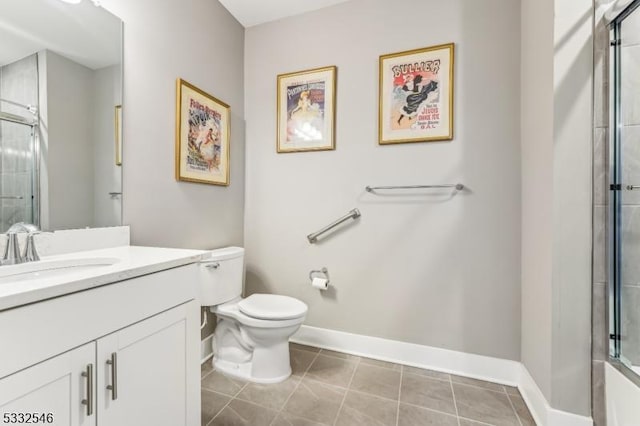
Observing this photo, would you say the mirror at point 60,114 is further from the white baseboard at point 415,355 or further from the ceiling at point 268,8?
the white baseboard at point 415,355

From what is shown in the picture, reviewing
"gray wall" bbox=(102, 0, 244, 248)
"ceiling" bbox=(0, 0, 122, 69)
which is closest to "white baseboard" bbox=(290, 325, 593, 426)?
"gray wall" bbox=(102, 0, 244, 248)

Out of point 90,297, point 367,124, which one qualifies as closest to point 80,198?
point 90,297

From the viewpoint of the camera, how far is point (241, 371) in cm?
Answer: 165

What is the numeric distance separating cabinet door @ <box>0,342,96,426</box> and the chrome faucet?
462 millimetres

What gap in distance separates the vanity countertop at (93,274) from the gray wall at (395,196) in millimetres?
1087

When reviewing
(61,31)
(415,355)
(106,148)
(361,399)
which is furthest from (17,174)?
(415,355)

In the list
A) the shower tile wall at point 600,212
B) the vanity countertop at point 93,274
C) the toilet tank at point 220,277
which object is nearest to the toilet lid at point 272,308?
the toilet tank at point 220,277

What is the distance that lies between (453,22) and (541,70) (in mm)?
662

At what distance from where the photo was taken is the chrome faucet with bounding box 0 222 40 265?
873 mm

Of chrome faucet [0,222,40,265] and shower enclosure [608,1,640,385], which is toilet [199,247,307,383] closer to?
chrome faucet [0,222,40,265]

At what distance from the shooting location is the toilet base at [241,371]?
1.59 meters

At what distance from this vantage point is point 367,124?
189cm

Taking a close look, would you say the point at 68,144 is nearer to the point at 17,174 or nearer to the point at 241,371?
the point at 17,174

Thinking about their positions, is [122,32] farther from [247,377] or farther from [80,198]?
[247,377]
